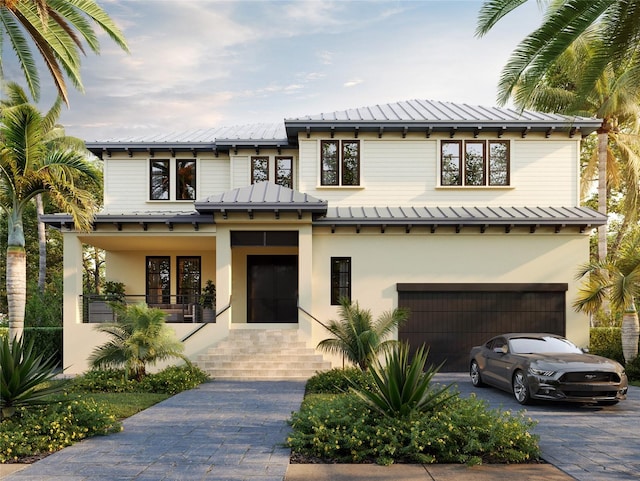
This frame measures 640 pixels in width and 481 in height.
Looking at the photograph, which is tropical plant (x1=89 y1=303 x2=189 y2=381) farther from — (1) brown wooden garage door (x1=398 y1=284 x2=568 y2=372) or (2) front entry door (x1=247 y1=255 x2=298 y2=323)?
(1) brown wooden garage door (x1=398 y1=284 x2=568 y2=372)

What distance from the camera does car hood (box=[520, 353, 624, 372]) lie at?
37.4 ft

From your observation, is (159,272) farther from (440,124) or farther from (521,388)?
(521,388)

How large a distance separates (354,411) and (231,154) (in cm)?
1341

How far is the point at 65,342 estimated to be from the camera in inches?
683

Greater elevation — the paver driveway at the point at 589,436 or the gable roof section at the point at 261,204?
the gable roof section at the point at 261,204

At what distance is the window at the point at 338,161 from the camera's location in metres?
19.1

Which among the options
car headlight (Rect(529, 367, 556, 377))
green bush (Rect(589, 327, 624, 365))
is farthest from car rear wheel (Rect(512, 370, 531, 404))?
green bush (Rect(589, 327, 624, 365))

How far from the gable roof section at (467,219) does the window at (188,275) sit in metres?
6.33

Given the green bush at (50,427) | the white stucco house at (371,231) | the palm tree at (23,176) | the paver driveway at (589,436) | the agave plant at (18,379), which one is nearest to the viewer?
the paver driveway at (589,436)

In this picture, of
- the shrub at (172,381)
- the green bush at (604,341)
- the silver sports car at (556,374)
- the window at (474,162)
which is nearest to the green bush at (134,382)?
the shrub at (172,381)

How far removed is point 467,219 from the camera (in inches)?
688

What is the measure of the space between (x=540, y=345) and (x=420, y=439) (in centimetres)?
663

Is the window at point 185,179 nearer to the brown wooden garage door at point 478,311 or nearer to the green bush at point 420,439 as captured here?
the brown wooden garage door at point 478,311

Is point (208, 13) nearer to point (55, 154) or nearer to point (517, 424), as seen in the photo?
point (55, 154)
